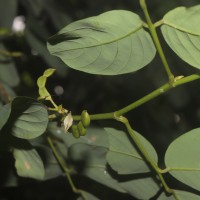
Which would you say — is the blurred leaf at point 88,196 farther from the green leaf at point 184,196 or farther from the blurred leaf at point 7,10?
the blurred leaf at point 7,10

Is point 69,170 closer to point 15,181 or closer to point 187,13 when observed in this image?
point 15,181

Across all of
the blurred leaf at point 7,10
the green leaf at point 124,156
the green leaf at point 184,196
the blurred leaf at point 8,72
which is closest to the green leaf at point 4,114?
the green leaf at point 124,156

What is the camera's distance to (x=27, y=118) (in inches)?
29.2

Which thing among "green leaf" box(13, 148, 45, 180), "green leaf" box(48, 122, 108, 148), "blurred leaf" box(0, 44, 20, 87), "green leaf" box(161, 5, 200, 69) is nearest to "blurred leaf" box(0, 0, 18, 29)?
"blurred leaf" box(0, 44, 20, 87)

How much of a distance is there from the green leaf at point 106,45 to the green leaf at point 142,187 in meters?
0.24

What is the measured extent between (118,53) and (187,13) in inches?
4.9

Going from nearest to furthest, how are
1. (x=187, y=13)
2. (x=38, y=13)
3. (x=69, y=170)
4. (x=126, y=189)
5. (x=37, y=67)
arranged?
(x=187, y=13) → (x=126, y=189) → (x=69, y=170) → (x=38, y=13) → (x=37, y=67)

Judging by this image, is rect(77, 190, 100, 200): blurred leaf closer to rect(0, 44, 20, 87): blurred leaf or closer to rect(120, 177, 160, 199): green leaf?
rect(120, 177, 160, 199): green leaf

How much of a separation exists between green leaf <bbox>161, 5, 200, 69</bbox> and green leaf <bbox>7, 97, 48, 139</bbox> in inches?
9.1

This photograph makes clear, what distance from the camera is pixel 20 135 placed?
762 millimetres

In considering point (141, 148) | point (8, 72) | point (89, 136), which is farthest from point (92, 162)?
point (8, 72)

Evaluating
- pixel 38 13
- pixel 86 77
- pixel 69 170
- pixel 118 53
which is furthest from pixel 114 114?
pixel 86 77

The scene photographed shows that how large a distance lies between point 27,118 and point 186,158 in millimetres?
269

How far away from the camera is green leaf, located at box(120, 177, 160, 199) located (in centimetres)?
84
